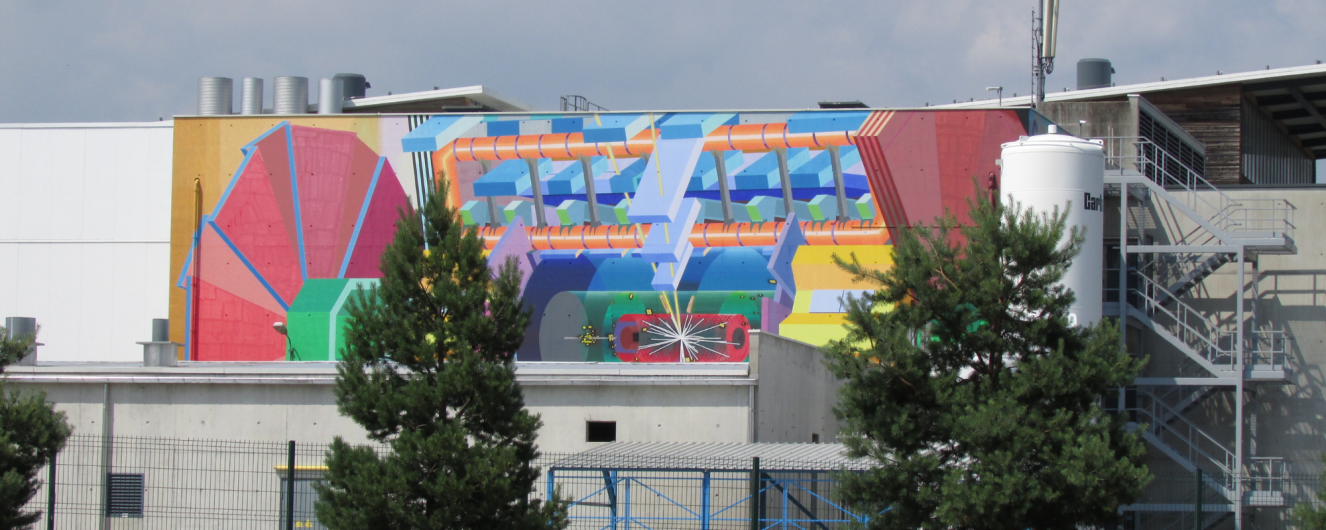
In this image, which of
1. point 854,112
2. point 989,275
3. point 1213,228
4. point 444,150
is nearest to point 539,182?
point 444,150

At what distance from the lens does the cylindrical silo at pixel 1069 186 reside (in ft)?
86.2

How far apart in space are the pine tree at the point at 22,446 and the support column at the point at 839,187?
58.5ft

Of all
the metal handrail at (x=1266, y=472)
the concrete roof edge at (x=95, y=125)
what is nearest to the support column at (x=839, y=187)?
the metal handrail at (x=1266, y=472)

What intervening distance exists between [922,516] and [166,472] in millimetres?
13260

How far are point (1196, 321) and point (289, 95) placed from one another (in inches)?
1061

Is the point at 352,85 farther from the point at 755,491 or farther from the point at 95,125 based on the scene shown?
the point at 755,491

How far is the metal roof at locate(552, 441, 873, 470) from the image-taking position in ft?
61.5

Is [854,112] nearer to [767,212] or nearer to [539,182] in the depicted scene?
[767,212]

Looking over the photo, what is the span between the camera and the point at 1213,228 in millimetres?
28250

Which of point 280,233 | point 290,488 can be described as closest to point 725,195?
point 280,233

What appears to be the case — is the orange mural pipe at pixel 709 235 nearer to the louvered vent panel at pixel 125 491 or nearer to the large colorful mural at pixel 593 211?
the large colorful mural at pixel 593 211

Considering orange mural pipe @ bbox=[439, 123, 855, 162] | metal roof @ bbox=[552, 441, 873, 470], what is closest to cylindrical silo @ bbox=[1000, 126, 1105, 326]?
orange mural pipe @ bbox=[439, 123, 855, 162]

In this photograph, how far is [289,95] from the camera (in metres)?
41.6

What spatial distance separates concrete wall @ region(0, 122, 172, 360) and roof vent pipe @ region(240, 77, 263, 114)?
5728mm
